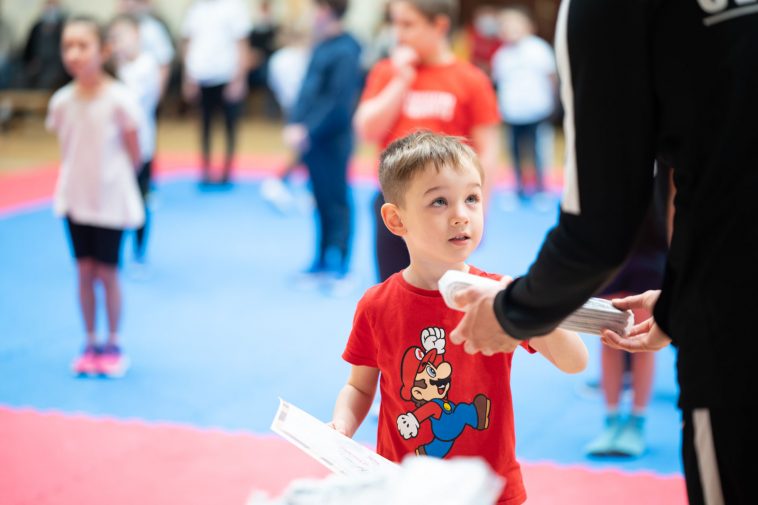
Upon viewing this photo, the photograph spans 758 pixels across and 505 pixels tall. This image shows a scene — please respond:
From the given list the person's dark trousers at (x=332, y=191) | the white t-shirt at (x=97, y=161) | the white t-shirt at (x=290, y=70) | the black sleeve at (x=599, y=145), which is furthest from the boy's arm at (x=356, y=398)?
the white t-shirt at (x=290, y=70)

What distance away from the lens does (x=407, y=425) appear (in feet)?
7.10

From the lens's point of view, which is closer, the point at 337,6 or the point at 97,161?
the point at 97,161

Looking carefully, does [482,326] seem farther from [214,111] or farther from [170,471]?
[214,111]

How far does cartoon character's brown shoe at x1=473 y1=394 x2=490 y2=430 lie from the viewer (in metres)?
2.13

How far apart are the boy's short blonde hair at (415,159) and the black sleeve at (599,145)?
58 cm

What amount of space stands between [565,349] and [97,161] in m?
3.58

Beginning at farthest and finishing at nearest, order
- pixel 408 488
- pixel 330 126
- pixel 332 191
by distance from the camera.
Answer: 1. pixel 332 191
2. pixel 330 126
3. pixel 408 488

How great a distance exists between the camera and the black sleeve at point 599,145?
1528 millimetres

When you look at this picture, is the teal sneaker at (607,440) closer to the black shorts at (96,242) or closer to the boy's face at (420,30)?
the boy's face at (420,30)

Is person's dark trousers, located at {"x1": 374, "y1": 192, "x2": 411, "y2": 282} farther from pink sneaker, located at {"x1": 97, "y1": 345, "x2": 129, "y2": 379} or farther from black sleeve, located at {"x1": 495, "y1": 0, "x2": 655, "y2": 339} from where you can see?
black sleeve, located at {"x1": 495, "y1": 0, "x2": 655, "y2": 339}

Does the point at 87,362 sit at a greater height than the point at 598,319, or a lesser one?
lesser

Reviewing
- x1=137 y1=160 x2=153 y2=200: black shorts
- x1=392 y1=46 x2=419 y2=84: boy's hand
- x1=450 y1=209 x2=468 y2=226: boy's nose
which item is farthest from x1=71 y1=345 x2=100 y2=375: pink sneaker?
x1=450 y1=209 x2=468 y2=226: boy's nose

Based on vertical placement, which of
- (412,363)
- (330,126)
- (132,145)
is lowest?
(412,363)

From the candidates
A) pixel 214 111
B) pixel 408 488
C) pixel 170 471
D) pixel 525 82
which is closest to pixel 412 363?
pixel 408 488
